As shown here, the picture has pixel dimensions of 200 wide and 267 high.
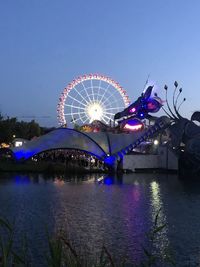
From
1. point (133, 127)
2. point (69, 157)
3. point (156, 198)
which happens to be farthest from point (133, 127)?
point (156, 198)

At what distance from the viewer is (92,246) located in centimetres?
1703

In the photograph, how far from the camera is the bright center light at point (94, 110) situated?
70.0m

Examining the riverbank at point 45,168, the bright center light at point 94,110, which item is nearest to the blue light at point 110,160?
the riverbank at point 45,168

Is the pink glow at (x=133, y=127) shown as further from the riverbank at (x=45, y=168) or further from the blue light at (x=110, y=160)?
the riverbank at (x=45, y=168)

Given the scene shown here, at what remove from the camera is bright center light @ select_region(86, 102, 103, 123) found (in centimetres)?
7000

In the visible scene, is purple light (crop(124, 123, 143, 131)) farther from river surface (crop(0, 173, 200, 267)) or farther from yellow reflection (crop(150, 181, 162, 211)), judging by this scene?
yellow reflection (crop(150, 181, 162, 211))

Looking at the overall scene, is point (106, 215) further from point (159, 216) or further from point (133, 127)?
point (133, 127)

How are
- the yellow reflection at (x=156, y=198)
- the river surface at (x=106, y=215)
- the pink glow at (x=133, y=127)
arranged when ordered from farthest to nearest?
the pink glow at (x=133, y=127)
the yellow reflection at (x=156, y=198)
the river surface at (x=106, y=215)

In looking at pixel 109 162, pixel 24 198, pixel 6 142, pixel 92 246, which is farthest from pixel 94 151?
pixel 92 246

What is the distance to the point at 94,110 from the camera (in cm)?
7012

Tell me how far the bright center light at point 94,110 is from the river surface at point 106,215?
29.3 meters

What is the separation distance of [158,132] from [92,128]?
1552 centimetres

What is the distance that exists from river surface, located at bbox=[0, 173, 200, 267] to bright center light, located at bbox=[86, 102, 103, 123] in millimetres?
29302

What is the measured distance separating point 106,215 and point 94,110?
1806 inches
